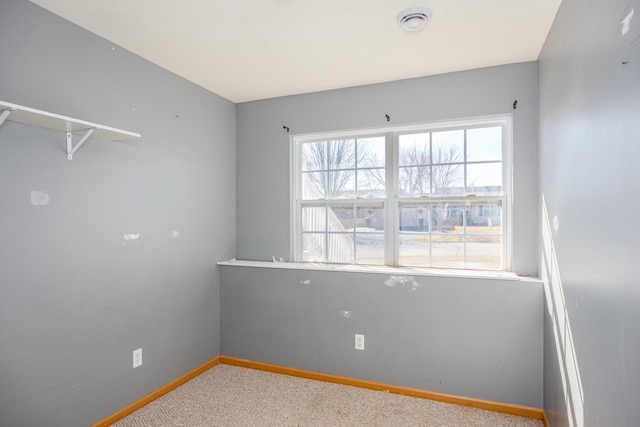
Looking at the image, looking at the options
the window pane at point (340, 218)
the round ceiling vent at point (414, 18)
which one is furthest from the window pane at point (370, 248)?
the round ceiling vent at point (414, 18)

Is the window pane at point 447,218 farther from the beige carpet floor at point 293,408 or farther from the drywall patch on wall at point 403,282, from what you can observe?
the beige carpet floor at point 293,408

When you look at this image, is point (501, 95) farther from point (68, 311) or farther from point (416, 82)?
point (68, 311)

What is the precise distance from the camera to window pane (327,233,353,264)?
319 centimetres

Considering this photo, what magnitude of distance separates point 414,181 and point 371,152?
0.46m

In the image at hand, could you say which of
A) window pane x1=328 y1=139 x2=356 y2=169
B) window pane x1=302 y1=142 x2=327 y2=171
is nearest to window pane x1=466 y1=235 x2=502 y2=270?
window pane x1=328 y1=139 x2=356 y2=169

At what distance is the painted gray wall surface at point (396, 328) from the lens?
244 cm

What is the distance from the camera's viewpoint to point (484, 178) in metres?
2.79

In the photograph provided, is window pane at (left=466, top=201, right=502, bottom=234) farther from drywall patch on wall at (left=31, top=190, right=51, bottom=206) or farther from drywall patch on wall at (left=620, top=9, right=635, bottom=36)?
drywall patch on wall at (left=31, top=190, right=51, bottom=206)

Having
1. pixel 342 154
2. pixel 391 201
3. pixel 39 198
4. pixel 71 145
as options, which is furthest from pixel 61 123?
pixel 391 201

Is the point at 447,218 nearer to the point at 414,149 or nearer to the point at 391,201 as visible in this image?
the point at 391,201

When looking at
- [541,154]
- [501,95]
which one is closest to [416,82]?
[501,95]

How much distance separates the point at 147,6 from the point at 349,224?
2144 millimetres

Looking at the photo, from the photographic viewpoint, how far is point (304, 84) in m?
3.03

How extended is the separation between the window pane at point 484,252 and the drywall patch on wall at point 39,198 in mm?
2847
